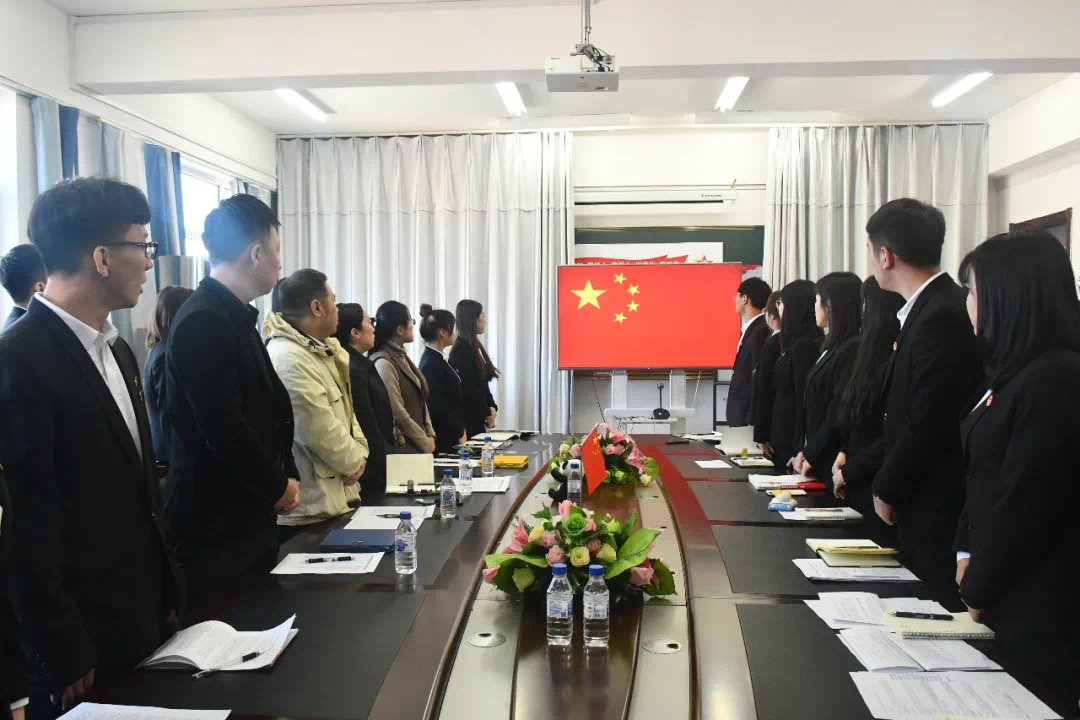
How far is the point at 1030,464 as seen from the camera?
140 cm

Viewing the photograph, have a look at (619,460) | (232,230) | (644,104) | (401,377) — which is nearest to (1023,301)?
(619,460)

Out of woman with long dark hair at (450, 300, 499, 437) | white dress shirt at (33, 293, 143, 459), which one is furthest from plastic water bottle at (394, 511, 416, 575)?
woman with long dark hair at (450, 300, 499, 437)

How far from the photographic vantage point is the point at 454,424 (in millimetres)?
4391

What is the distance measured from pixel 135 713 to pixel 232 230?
4.18ft

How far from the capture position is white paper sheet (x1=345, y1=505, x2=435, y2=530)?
7.25 feet

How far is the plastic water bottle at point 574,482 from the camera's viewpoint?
2498 millimetres

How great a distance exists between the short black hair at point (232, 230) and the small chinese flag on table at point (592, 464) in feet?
4.01

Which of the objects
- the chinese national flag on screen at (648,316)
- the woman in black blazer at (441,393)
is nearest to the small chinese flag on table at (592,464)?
the woman in black blazer at (441,393)

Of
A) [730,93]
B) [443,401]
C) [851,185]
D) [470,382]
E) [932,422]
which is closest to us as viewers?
[932,422]

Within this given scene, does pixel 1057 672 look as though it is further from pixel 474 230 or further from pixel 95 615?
pixel 474 230

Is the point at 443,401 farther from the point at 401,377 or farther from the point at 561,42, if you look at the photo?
the point at 561,42

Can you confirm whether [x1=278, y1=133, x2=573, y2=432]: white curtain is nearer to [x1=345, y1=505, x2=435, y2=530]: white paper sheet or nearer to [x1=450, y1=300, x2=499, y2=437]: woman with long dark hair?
[x1=450, y1=300, x2=499, y2=437]: woman with long dark hair

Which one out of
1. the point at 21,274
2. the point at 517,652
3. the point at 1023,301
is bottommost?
the point at 517,652

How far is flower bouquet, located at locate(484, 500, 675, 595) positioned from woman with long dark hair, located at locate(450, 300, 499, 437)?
3.22 metres
